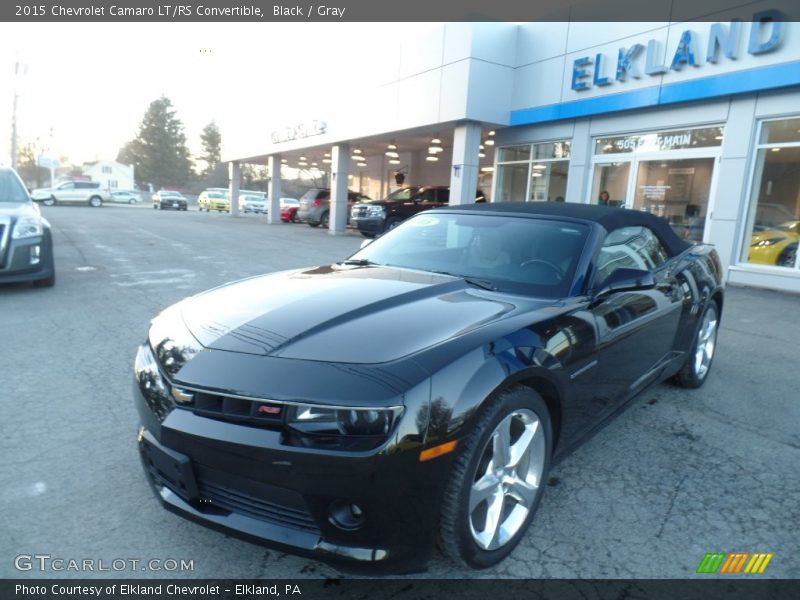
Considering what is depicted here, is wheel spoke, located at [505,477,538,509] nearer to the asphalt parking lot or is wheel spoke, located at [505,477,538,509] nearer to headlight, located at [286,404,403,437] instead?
the asphalt parking lot

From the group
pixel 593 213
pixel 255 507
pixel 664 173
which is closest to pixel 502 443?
pixel 255 507

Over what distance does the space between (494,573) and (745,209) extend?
10751 mm

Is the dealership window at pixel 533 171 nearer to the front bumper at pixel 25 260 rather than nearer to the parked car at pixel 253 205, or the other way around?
the front bumper at pixel 25 260

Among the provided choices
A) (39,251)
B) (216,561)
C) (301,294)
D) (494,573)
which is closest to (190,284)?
(39,251)

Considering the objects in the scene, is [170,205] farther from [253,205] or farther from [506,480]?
[506,480]

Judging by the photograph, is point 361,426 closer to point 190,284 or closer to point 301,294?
point 301,294

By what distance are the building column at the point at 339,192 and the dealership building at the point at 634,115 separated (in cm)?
199

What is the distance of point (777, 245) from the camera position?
9.97 meters

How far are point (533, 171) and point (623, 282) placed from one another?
517 inches

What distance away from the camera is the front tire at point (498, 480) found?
190cm

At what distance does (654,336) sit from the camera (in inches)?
130

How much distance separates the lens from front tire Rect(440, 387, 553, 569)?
74.7 inches

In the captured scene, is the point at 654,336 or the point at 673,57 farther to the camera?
the point at 673,57
